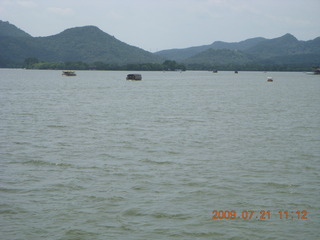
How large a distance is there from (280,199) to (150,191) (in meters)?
5.39

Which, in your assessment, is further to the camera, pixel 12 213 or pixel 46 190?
pixel 46 190

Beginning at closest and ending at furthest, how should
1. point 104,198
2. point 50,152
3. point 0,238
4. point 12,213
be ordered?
point 0,238
point 12,213
point 104,198
point 50,152

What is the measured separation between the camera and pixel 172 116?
1885 inches

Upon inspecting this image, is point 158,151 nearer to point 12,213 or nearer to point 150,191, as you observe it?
point 150,191

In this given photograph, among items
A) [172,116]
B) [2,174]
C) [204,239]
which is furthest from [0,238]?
[172,116]
